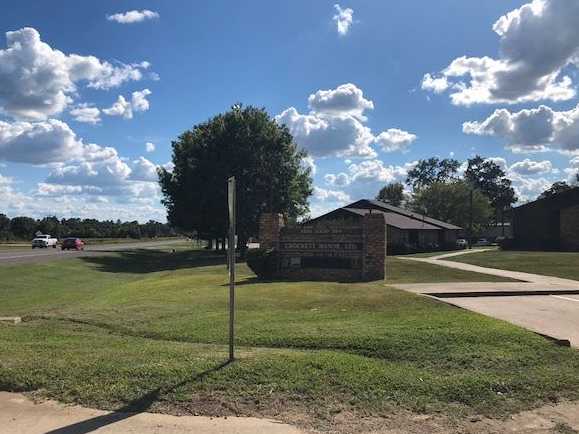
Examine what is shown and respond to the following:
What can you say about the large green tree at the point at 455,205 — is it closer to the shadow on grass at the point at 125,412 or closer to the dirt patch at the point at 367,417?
the dirt patch at the point at 367,417

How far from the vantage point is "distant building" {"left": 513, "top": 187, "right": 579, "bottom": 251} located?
160 feet

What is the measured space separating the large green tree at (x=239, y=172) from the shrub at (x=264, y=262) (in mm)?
25664

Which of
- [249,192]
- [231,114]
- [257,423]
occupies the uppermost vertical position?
[231,114]

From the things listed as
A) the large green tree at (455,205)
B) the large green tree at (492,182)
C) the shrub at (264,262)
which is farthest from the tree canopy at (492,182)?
the shrub at (264,262)

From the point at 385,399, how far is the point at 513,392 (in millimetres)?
1400

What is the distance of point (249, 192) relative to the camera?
158 feet

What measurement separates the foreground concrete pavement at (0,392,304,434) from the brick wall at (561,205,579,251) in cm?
4902

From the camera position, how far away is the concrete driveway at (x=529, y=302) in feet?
31.6

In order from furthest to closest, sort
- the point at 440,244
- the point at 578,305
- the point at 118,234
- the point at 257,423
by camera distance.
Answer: the point at 118,234
the point at 440,244
the point at 578,305
the point at 257,423

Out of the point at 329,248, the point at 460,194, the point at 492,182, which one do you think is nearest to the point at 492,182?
the point at 492,182

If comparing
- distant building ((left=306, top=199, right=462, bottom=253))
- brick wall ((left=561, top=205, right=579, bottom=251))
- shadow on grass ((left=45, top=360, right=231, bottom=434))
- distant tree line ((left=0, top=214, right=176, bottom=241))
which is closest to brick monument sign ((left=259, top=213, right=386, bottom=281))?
shadow on grass ((left=45, top=360, right=231, bottom=434))

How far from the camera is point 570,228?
48.9 meters

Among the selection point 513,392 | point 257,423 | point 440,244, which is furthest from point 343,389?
point 440,244

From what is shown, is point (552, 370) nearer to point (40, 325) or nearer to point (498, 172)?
point (40, 325)
